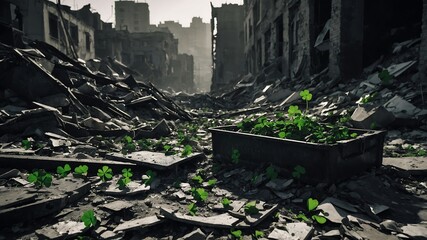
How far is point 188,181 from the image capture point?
3.42 metres

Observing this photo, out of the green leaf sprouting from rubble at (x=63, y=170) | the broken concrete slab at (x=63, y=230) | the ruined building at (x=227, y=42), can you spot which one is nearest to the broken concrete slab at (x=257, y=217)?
the broken concrete slab at (x=63, y=230)

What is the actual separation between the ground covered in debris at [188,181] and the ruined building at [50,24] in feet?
38.0

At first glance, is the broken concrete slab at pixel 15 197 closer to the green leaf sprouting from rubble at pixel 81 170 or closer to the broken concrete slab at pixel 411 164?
the green leaf sprouting from rubble at pixel 81 170

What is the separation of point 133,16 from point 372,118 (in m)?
62.6

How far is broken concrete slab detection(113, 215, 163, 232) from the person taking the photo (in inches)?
86.9

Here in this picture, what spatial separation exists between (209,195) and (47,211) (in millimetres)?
1503

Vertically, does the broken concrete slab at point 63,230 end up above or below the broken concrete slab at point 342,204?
below

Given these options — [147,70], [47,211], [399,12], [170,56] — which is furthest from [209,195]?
[170,56]

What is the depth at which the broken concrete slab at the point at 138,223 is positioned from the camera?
7.24 ft

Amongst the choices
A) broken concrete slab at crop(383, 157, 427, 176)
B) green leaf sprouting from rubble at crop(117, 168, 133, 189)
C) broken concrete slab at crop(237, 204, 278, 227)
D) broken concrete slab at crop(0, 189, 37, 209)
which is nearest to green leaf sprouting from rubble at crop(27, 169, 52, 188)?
broken concrete slab at crop(0, 189, 37, 209)

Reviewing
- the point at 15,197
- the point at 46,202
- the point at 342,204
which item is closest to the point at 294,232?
the point at 342,204

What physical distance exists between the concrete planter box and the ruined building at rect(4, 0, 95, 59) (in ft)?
48.2

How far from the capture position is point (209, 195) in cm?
301

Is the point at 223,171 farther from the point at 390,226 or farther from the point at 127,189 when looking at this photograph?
the point at 390,226
